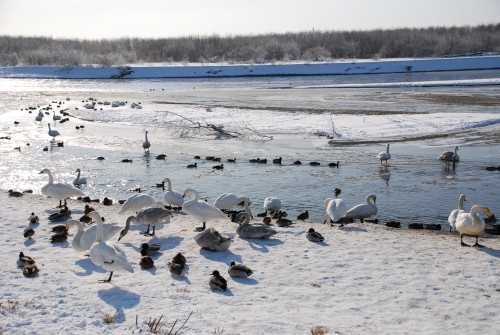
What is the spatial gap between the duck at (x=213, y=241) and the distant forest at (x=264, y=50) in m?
72.8

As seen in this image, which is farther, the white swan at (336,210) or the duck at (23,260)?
the white swan at (336,210)

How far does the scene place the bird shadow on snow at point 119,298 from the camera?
283 inches

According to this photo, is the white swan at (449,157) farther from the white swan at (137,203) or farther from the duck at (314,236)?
the white swan at (137,203)

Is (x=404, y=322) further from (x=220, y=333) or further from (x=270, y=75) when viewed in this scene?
(x=270, y=75)

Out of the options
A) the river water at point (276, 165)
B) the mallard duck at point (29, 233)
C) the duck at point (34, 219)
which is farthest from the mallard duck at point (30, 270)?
the river water at point (276, 165)

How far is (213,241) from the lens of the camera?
951 cm

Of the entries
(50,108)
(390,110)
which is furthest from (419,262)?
(50,108)

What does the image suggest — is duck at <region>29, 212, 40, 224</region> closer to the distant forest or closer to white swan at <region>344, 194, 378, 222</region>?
white swan at <region>344, 194, 378, 222</region>

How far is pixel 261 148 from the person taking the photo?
20906 mm

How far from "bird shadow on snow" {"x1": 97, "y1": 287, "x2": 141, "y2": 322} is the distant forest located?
74.8 meters

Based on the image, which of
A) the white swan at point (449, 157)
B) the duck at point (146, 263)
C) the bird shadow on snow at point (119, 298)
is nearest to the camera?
the bird shadow on snow at point (119, 298)

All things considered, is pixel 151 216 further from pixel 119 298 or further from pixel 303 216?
pixel 303 216

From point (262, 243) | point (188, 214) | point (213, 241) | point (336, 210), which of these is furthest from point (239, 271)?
point (336, 210)

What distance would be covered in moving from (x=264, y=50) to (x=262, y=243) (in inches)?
3155
